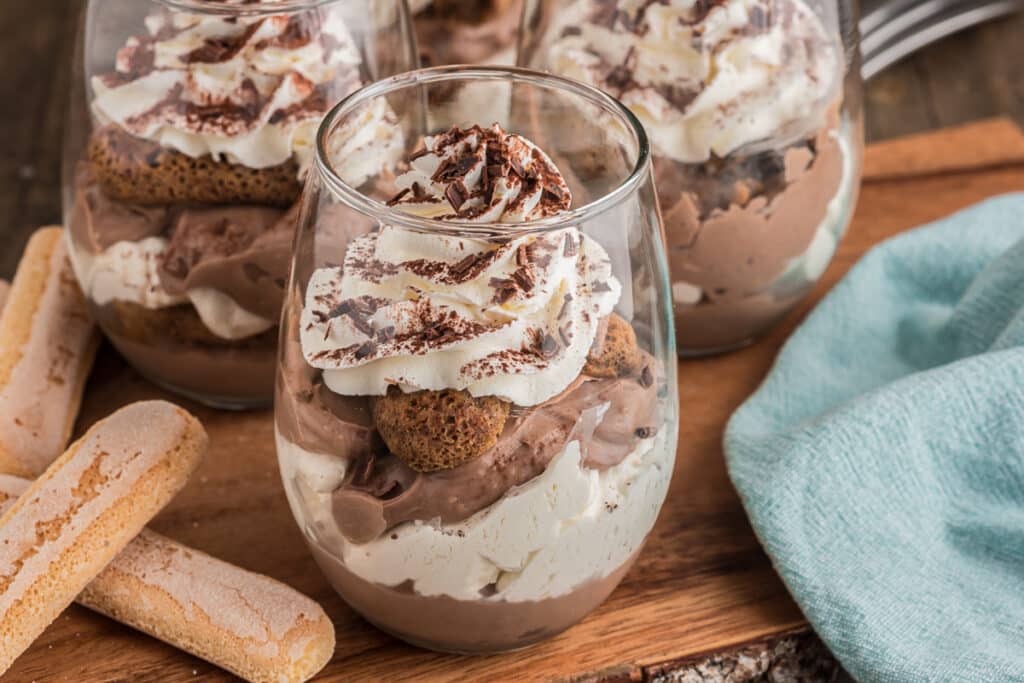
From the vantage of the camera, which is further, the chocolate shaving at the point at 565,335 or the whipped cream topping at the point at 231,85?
the whipped cream topping at the point at 231,85

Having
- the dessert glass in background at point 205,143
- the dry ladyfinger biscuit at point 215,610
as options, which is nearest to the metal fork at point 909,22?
the dessert glass in background at point 205,143

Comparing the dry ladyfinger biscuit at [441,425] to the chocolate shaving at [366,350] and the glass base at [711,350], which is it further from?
the glass base at [711,350]

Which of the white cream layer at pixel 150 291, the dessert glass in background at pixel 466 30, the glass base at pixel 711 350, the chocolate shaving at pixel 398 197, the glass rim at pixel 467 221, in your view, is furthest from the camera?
the dessert glass in background at pixel 466 30

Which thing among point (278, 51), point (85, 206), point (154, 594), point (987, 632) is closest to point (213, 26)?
point (278, 51)

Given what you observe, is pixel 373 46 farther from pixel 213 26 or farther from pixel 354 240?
pixel 354 240

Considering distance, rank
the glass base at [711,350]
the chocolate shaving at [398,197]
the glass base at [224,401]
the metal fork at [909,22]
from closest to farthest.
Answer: the chocolate shaving at [398,197] → the glass base at [224,401] → the glass base at [711,350] → the metal fork at [909,22]

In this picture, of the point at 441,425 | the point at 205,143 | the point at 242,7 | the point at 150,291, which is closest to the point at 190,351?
the point at 150,291

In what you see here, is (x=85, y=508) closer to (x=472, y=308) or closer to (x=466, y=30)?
(x=472, y=308)
